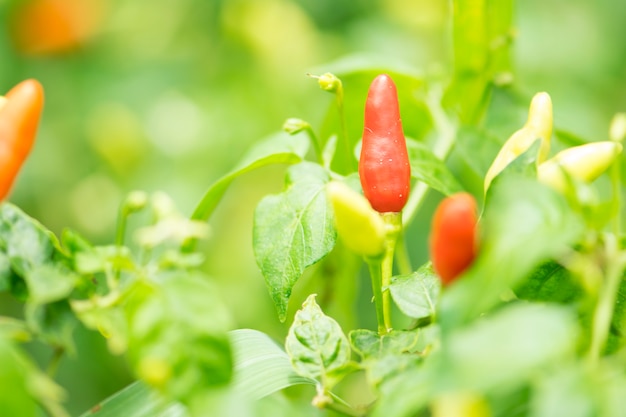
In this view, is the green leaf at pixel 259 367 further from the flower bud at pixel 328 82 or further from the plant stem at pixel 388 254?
the flower bud at pixel 328 82

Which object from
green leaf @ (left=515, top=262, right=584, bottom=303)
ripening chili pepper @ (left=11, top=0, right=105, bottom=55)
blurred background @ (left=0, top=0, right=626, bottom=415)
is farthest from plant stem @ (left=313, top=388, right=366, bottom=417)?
ripening chili pepper @ (left=11, top=0, right=105, bottom=55)

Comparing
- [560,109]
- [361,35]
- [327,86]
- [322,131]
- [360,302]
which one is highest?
[327,86]

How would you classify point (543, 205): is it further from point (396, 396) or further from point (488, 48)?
point (488, 48)

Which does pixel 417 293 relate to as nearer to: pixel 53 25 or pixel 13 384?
pixel 13 384

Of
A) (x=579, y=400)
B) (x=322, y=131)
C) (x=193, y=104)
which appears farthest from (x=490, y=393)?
(x=193, y=104)

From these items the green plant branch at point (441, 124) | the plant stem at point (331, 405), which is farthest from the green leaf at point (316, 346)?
the green plant branch at point (441, 124)

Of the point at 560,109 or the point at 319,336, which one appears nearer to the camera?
the point at 319,336

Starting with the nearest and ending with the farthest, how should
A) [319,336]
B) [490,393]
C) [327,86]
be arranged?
[490,393] < [319,336] < [327,86]

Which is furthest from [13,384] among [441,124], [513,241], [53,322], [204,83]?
[204,83]
